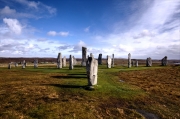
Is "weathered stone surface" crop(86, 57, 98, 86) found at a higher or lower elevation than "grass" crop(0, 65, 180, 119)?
higher

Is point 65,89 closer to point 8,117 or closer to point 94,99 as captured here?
point 94,99

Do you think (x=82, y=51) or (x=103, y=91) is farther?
(x=82, y=51)

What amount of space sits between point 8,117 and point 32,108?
1.99 meters

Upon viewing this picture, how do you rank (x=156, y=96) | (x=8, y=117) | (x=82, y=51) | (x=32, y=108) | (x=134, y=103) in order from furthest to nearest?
1. (x=82, y=51)
2. (x=156, y=96)
3. (x=134, y=103)
4. (x=32, y=108)
5. (x=8, y=117)

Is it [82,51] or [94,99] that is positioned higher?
[82,51]

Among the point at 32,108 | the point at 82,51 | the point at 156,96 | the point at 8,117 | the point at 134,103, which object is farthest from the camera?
the point at 82,51

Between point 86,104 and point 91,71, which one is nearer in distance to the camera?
point 86,104

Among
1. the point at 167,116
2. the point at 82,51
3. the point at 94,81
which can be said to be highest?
the point at 82,51

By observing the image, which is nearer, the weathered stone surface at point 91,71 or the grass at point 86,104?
the grass at point 86,104

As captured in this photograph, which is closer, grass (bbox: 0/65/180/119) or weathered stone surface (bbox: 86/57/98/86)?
grass (bbox: 0/65/180/119)

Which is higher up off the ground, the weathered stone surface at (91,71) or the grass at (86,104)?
the weathered stone surface at (91,71)

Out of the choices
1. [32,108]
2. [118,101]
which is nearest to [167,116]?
[118,101]

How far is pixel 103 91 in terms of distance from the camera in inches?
747

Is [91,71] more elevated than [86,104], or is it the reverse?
[91,71]
